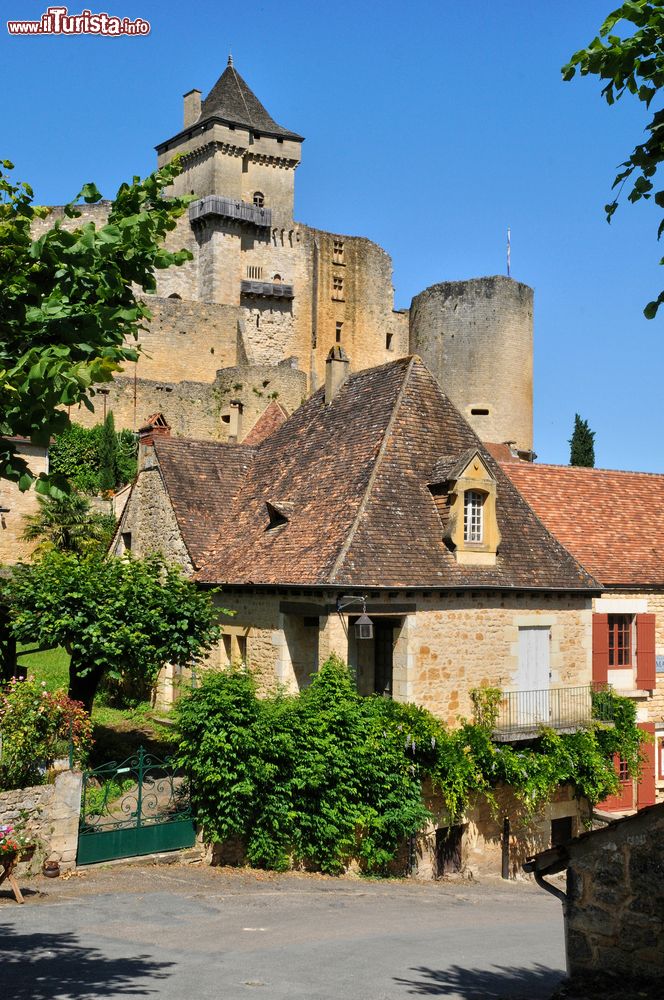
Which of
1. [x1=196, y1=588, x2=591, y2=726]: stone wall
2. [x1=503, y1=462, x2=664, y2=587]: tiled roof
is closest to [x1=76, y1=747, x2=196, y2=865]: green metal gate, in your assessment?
[x1=196, y1=588, x2=591, y2=726]: stone wall

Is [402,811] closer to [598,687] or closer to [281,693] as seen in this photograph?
[281,693]

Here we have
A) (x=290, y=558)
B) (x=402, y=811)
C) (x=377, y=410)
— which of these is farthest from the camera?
(x=377, y=410)

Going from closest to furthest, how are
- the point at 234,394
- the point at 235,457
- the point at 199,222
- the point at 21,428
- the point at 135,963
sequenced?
the point at 21,428 → the point at 135,963 → the point at 235,457 → the point at 234,394 → the point at 199,222

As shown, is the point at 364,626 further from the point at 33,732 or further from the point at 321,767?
the point at 33,732

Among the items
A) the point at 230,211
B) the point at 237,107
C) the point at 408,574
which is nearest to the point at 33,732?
the point at 408,574

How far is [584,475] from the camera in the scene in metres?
21.6

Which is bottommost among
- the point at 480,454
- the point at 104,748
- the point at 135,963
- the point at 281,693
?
the point at 135,963

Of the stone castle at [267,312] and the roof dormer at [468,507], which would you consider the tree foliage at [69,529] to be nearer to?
the roof dormer at [468,507]

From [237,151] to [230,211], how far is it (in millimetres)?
3632

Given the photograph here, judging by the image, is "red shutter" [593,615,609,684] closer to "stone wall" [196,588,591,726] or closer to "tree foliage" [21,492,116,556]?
"stone wall" [196,588,591,726]

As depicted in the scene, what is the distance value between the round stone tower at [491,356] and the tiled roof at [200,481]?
2861 centimetres

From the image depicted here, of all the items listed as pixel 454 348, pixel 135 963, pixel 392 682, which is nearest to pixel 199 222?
pixel 454 348

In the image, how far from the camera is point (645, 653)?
18969 mm

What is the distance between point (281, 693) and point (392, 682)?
171 centimetres
